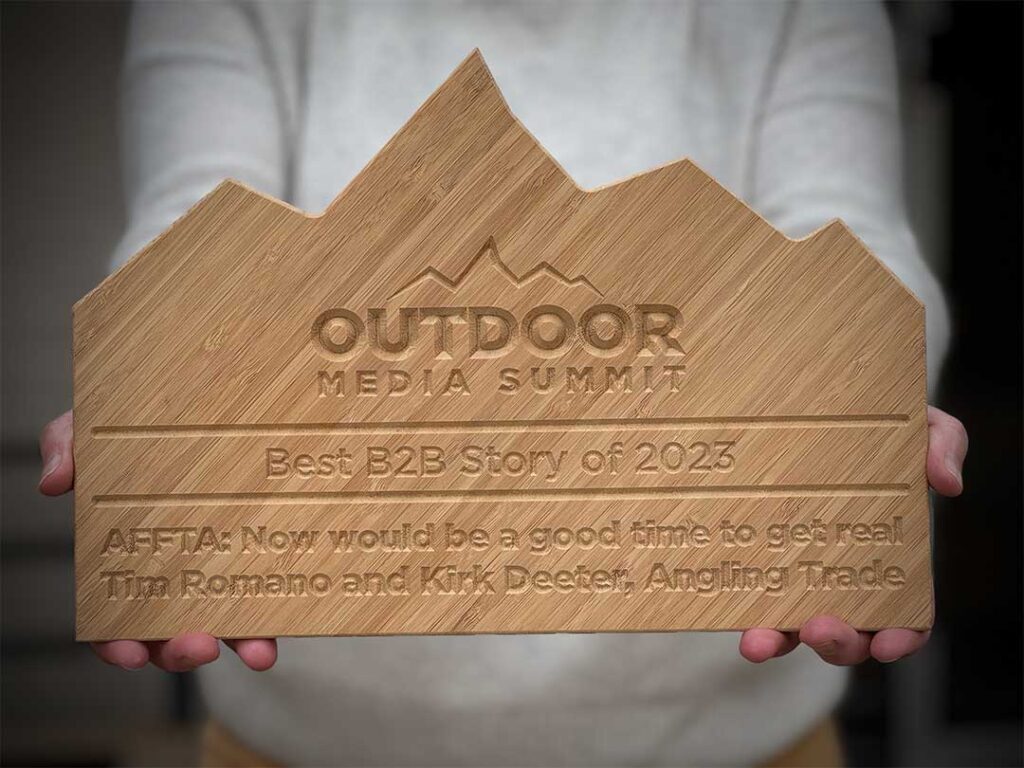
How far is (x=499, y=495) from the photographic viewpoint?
71 cm

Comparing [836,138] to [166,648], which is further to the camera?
[836,138]

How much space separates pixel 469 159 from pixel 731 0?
429 millimetres

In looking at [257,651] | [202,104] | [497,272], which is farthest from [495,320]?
[202,104]

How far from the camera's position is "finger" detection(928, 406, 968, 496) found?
722 mm

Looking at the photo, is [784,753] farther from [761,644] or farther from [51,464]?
[51,464]

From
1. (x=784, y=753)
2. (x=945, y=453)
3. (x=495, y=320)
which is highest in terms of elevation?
(x=495, y=320)

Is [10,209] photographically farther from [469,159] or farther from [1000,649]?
[1000,649]

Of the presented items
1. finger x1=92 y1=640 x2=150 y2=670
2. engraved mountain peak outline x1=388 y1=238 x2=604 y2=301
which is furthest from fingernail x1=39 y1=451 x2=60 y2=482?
engraved mountain peak outline x1=388 y1=238 x2=604 y2=301

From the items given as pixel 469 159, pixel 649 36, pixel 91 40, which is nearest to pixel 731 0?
pixel 649 36

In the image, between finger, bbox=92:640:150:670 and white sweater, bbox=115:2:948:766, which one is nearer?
finger, bbox=92:640:150:670

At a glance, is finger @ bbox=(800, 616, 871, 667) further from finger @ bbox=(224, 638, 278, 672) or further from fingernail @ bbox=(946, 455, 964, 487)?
finger @ bbox=(224, 638, 278, 672)

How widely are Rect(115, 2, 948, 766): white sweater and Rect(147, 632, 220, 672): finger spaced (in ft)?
0.55

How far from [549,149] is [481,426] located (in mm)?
342

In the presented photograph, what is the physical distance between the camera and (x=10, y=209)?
1.17 m
